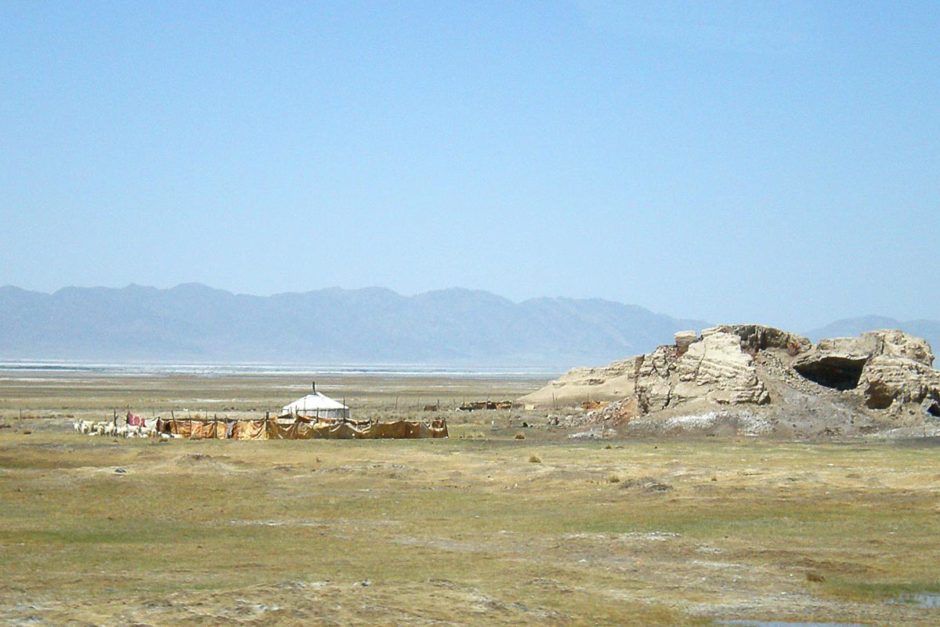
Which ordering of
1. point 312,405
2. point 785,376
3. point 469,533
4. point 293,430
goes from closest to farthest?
Result: point 469,533 → point 293,430 → point 312,405 → point 785,376

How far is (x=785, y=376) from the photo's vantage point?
53.0 meters

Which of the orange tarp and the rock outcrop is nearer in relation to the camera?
the orange tarp

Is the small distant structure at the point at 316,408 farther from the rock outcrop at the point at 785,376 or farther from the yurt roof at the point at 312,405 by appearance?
the rock outcrop at the point at 785,376

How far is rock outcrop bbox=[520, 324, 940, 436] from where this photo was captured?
49.9m

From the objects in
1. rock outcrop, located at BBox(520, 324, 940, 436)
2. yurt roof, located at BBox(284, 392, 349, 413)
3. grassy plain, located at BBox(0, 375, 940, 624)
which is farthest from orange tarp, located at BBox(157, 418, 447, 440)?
rock outcrop, located at BBox(520, 324, 940, 436)

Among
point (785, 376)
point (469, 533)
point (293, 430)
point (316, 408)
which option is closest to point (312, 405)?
point (316, 408)

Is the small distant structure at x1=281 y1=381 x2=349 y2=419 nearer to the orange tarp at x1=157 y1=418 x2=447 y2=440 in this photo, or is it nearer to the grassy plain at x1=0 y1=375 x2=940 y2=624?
the orange tarp at x1=157 y1=418 x2=447 y2=440

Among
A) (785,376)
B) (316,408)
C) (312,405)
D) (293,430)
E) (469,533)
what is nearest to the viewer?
(469,533)

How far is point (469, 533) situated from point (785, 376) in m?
33.2

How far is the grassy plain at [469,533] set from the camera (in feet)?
49.1

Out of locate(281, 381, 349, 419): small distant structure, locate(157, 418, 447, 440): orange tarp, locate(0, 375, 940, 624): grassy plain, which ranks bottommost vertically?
locate(0, 375, 940, 624): grassy plain

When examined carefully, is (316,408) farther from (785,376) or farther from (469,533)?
(469,533)

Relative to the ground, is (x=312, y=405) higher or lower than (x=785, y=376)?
lower

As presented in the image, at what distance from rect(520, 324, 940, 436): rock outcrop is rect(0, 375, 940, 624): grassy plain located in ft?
24.4
